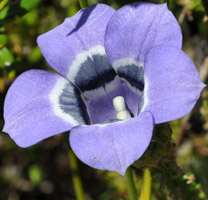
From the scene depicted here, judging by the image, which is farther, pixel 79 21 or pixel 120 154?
pixel 79 21

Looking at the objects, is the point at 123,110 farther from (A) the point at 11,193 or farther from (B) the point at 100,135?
(A) the point at 11,193

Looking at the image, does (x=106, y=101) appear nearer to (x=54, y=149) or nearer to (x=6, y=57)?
(x=6, y=57)

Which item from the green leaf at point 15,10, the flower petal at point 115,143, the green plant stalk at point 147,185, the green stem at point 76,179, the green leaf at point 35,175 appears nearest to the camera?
the flower petal at point 115,143

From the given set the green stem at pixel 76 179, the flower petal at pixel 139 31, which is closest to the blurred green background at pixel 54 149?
the green stem at pixel 76 179

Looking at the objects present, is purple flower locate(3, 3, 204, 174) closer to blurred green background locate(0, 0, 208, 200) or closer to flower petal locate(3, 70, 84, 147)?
flower petal locate(3, 70, 84, 147)

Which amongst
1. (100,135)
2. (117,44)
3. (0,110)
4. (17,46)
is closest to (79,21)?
(117,44)

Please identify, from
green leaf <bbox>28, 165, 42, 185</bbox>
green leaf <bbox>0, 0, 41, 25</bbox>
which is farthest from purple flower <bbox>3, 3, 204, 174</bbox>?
green leaf <bbox>28, 165, 42, 185</bbox>

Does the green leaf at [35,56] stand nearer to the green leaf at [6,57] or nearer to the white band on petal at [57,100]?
the green leaf at [6,57]

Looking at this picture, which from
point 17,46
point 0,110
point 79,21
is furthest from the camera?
point 0,110
